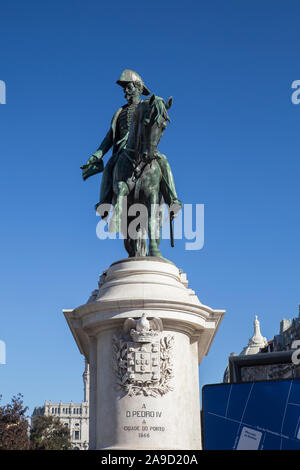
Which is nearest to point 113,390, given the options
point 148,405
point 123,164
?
point 148,405

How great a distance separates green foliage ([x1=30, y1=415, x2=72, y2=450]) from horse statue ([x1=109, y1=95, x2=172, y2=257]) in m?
47.1

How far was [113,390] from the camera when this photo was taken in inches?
438

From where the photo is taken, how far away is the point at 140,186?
44.8ft

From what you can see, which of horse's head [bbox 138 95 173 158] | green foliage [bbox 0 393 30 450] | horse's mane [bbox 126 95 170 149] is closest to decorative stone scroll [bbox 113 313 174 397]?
horse's head [bbox 138 95 173 158]

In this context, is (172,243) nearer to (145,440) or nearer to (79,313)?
(79,313)

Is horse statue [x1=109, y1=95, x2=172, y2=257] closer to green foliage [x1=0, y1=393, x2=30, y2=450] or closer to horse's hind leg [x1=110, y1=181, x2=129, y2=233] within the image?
horse's hind leg [x1=110, y1=181, x2=129, y2=233]

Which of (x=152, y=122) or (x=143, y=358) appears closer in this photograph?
(x=143, y=358)

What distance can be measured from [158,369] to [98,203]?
188 inches

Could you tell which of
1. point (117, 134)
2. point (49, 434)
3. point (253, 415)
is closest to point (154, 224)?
point (117, 134)

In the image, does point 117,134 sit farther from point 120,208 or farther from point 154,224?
point 154,224

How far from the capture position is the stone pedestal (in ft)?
35.7

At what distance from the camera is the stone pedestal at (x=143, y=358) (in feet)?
35.7

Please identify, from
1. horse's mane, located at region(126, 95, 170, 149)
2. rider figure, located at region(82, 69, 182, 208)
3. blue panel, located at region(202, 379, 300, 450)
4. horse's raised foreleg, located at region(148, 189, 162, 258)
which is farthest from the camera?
rider figure, located at region(82, 69, 182, 208)

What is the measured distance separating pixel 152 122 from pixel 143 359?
4.59 m
